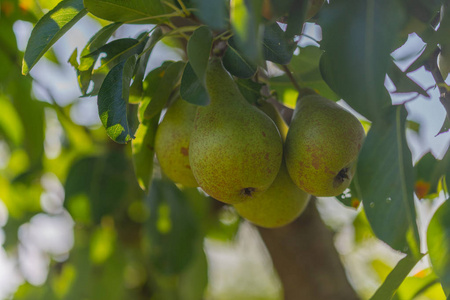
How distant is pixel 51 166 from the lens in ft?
6.13

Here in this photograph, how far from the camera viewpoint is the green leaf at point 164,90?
73 centimetres

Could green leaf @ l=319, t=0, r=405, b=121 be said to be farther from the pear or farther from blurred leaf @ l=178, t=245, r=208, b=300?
blurred leaf @ l=178, t=245, r=208, b=300

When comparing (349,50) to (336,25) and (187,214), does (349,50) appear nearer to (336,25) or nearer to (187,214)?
(336,25)

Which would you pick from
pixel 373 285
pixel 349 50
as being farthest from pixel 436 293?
pixel 373 285

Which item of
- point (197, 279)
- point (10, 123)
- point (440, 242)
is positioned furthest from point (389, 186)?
point (10, 123)

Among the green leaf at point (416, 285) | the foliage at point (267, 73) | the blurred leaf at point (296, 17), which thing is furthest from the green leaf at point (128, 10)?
the green leaf at point (416, 285)

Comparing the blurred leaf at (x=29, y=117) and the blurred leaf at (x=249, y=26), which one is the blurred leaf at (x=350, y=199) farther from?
the blurred leaf at (x=29, y=117)

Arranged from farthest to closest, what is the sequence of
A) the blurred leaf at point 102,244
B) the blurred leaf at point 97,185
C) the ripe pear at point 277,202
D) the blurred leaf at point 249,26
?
the blurred leaf at point 102,244 < the blurred leaf at point 97,185 < the ripe pear at point 277,202 < the blurred leaf at point 249,26

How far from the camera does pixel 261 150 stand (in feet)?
2.01

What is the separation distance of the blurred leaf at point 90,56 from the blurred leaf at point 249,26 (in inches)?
12.1

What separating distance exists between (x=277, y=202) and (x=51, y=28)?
0.40 meters

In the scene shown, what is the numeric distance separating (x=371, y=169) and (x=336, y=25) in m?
0.17

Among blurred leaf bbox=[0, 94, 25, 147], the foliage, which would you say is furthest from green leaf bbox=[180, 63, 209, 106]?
blurred leaf bbox=[0, 94, 25, 147]

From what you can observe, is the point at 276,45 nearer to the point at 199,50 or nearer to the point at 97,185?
the point at 199,50
